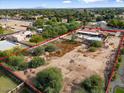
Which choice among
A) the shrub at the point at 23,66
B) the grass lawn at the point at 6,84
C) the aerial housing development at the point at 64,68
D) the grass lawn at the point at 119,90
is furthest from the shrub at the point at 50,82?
the grass lawn at the point at 119,90

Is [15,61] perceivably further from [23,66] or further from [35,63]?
[35,63]

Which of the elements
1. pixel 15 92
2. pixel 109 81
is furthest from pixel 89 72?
pixel 15 92

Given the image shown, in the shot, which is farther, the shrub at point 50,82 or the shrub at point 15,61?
the shrub at point 15,61

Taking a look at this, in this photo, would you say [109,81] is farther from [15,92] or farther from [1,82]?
[1,82]

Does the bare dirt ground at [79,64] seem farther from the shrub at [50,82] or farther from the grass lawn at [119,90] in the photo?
the grass lawn at [119,90]

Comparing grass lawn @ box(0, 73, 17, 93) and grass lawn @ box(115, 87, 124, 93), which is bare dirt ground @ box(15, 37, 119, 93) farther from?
grass lawn @ box(0, 73, 17, 93)
